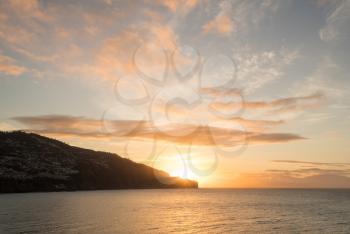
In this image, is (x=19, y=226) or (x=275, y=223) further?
(x=275, y=223)

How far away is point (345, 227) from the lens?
81.6m

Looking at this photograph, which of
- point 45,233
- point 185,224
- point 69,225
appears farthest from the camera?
point 185,224

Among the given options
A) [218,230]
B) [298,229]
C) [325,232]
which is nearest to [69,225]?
[218,230]

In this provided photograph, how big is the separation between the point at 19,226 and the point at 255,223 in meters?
56.5

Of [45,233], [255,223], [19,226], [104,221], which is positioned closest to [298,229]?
[255,223]

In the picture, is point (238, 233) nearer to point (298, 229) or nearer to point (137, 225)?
point (298, 229)

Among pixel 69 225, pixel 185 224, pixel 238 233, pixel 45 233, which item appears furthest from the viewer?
pixel 185 224

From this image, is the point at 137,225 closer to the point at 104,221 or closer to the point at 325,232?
the point at 104,221

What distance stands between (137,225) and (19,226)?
85.7ft

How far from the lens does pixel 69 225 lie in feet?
253

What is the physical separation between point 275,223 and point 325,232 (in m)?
15.1

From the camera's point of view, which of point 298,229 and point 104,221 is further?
point 104,221

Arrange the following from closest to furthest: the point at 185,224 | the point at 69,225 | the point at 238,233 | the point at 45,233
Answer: the point at 45,233, the point at 238,233, the point at 69,225, the point at 185,224

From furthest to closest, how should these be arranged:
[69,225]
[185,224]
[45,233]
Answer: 1. [185,224]
2. [69,225]
3. [45,233]
